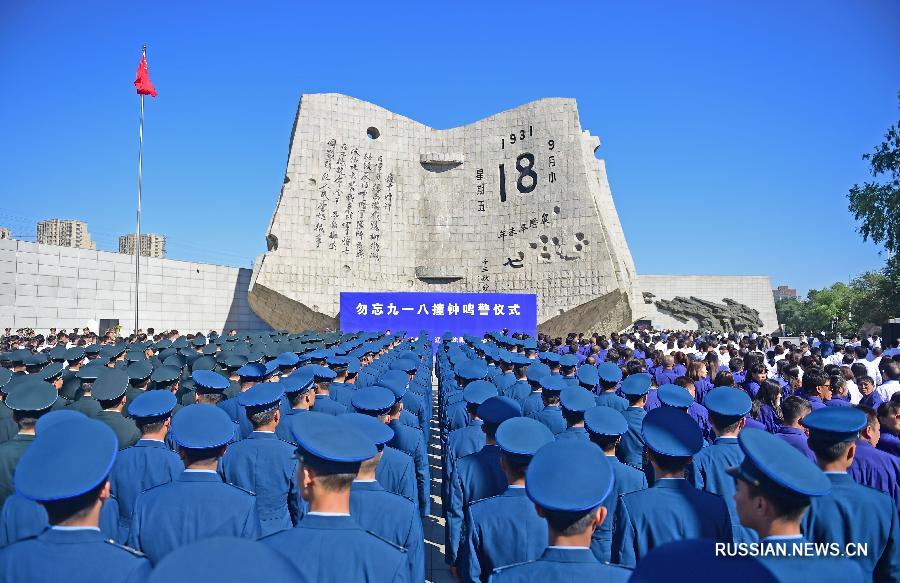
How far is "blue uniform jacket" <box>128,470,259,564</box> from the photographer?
235cm

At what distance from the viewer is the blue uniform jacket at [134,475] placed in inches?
122

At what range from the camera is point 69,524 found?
70.3 inches

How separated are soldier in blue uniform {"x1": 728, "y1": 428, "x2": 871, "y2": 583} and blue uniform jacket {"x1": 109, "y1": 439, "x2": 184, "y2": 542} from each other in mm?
2457

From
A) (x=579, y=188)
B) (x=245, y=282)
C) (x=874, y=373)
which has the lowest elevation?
(x=874, y=373)

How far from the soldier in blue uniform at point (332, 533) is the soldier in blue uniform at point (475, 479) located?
4.27 feet

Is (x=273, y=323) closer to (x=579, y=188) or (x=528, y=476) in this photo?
(x=579, y=188)

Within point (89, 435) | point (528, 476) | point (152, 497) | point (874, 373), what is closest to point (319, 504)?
point (528, 476)

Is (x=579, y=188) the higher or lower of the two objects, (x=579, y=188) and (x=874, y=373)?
the higher

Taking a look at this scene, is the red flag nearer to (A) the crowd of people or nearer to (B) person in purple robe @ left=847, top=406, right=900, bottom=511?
(A) the crowd of people

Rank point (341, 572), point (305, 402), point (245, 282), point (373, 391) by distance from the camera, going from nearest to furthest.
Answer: point (341, 572) → point (373, 391) → point (305, 402) → point (245, 282)

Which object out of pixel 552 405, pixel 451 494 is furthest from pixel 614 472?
pixel 552 405

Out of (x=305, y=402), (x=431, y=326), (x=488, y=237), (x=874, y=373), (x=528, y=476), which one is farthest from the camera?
(x=488, y=237)

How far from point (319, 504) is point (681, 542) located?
0.97 metres

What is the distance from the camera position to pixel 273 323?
71.9 feet
